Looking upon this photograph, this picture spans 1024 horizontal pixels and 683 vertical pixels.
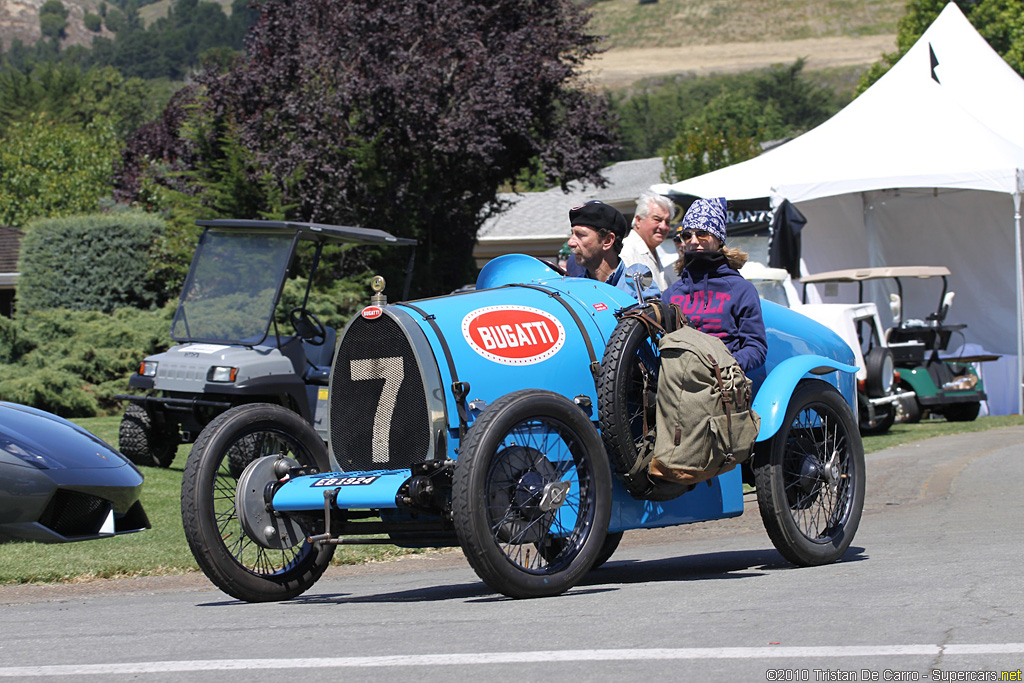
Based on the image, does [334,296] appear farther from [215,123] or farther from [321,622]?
[321,622]

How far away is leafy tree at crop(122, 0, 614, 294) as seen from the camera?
2427cm

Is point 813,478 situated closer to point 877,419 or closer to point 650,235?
point 650,235

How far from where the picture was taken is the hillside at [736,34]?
160625 millimetres

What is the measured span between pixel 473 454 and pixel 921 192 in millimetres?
18356

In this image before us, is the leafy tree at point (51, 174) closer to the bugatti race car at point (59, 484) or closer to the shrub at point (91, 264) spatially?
the shrub at point (91, 264)

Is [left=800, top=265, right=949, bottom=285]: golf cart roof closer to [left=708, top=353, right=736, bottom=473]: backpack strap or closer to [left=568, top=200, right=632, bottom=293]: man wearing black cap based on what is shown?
[left=568, top=200, right=632, bottom=293]: man wearing black cap

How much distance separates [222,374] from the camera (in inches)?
491

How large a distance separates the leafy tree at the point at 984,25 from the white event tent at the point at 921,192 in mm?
32592

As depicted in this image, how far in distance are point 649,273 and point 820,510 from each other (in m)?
1.59

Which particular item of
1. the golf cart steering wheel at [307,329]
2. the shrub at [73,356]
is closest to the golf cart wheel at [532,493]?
the golf cart steering wheel at [307,329]

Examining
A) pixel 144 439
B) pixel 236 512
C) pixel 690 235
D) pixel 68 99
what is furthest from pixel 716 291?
pixel 68 99

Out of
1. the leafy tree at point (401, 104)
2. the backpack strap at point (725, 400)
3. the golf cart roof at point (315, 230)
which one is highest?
the leafy tree at point (401, 104)

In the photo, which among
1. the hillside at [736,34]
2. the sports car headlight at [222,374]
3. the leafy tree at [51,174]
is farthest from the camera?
the hillside at [736,34]

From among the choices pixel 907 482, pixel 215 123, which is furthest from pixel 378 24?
pixel 907 482
